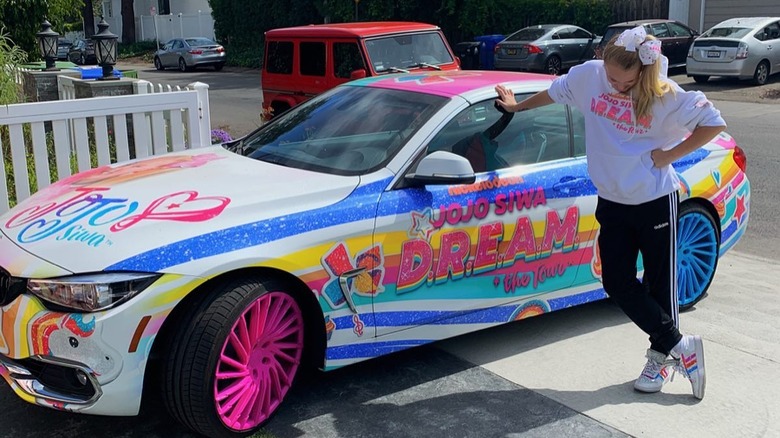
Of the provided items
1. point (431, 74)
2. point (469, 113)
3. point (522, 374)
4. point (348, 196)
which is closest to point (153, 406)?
point (348, 196)

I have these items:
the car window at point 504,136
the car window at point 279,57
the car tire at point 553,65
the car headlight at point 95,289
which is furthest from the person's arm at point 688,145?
the car tire at point 553,65

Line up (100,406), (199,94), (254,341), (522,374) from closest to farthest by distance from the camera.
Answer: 1. (100,406)
2. (254,341)
3. (522,374)
4. (199,94)

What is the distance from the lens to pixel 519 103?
4.55 m

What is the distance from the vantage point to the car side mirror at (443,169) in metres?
3.97

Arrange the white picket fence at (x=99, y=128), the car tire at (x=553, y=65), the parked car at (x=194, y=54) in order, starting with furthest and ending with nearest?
the parked car at (x=194, y=54) → the car tire at (x=553, y=65) → the white picket fence at (x=99, y=128)

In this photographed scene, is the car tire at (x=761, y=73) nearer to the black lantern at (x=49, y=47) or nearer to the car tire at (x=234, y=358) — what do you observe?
the black lantern at (x=49, y=47)

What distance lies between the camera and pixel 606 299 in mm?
5504

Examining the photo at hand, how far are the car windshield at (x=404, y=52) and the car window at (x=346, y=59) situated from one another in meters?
0.18

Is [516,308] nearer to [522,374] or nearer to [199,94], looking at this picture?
[522,374]

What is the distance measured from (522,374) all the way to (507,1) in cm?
2480

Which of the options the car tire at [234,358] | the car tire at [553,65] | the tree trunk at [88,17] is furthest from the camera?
the tree trunk at [88,17]

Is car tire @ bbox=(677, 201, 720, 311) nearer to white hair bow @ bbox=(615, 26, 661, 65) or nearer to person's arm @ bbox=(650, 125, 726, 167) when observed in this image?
person's arm @ bbox=(650, 125, 726, 167)

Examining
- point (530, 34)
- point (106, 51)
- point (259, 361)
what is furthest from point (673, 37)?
point (259, 361)

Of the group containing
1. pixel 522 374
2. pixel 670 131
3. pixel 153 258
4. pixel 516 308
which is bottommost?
pixel 522 374
